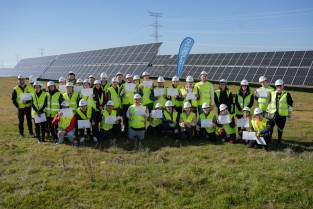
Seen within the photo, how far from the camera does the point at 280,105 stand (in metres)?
7.87

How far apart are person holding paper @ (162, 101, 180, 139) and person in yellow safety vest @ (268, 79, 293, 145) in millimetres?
3110

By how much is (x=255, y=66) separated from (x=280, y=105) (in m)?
18.9

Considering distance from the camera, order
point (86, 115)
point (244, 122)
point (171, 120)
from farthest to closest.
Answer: point (171, 120) → point (86, 115) → point (244, 122)

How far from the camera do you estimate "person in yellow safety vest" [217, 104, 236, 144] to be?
8.32 m

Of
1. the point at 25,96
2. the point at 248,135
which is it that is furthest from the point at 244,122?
the point at 25,96

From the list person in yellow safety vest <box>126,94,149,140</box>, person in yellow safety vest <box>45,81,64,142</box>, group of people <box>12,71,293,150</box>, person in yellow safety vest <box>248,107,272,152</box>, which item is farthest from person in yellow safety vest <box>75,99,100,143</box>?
person in yellow safety vest <box>248,107,272,152</box>

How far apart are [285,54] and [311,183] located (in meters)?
23.6

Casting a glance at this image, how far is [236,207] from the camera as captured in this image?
442 centimetres

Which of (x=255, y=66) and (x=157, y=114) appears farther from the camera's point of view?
(x=255, y=66)

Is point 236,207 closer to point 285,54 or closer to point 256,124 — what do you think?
point 256,124

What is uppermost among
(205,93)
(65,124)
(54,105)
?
(205,93)

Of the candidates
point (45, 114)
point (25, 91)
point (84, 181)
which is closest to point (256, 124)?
point (84, 181)

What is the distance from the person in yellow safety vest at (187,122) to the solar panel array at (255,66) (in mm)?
16094

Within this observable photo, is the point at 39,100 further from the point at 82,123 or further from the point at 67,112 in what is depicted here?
the point at 82,123
